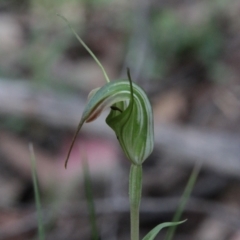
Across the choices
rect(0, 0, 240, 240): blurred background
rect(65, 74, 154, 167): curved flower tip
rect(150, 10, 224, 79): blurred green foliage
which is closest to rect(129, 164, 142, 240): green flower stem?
rect(65, 74, 154, 167): curved flower tip

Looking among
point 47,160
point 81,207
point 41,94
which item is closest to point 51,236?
point 81,207

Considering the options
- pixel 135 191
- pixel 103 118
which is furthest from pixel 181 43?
pixel 135 191

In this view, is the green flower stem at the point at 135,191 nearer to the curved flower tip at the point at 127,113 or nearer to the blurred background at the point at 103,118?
the curved flower tip at the point at 127,113

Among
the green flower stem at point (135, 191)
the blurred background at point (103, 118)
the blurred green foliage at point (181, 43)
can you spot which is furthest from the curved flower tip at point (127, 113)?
the blurred green foliage at point (181, 43)

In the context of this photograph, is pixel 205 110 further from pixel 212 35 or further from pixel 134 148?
pixel 134 148

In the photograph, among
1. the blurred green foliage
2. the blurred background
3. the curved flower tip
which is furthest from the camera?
the blurred green foliage

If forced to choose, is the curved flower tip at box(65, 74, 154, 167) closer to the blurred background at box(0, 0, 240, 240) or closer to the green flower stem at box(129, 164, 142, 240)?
the green flower stem at box(129, 164, 142, 240)

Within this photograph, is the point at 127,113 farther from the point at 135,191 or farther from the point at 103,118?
the point at 103,118
